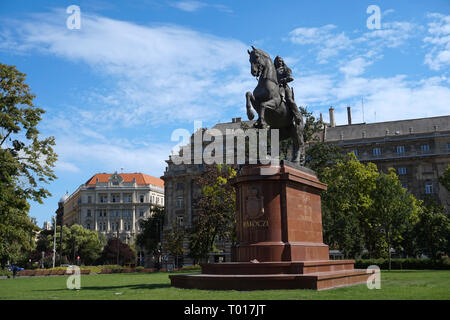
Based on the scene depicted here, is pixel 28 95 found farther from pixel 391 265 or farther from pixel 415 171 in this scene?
pixel 415 171

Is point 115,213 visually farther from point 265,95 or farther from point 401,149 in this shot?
point 265,95

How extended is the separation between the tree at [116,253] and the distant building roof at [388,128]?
46.5 m

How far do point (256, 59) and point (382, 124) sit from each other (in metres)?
68.5

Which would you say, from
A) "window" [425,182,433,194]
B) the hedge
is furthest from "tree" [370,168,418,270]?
"window" [425,182,433,194]

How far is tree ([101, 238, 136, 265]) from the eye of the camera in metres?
90.8

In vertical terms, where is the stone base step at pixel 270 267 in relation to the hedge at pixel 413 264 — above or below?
above

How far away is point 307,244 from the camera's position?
1501 cm

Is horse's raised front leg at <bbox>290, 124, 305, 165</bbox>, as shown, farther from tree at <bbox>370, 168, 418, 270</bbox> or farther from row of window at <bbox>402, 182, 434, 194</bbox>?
row of window at <bbox>402, 182, 434, 194</bbox>

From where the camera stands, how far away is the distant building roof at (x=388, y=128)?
245 ft

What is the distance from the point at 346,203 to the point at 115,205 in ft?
282

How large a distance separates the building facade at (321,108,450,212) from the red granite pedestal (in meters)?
57.6

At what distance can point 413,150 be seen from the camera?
70938 millimetres

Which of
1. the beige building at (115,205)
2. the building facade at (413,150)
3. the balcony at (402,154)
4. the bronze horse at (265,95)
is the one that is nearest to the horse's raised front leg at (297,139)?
the bronze horse at (265,95)

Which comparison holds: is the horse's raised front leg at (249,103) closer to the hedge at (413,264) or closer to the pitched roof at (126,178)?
the hedge at (413,264)
